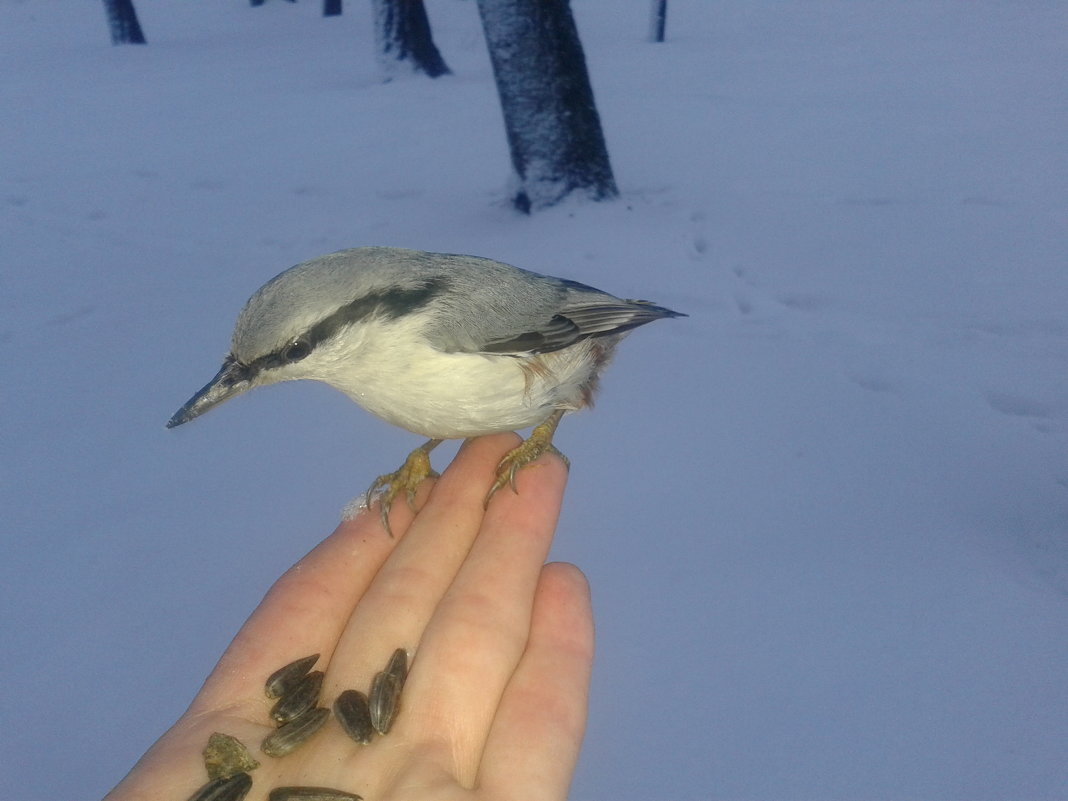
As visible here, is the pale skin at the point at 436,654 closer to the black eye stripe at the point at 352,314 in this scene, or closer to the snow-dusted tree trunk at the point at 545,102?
the black eye stripe at the point at 352,314

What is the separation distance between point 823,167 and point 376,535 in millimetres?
4884

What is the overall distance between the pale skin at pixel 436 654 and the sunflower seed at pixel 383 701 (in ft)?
0.08

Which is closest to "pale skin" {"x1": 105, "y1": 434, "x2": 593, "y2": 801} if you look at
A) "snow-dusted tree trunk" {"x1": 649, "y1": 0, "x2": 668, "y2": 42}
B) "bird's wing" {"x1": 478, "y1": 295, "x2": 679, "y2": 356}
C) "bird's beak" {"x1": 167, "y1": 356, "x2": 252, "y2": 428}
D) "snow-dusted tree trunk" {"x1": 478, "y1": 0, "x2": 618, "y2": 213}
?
"bird's wing" {"x1": 478, "y1": 295, "x2": 679, "y2": 356}

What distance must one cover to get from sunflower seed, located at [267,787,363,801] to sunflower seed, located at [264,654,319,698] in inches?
10.2

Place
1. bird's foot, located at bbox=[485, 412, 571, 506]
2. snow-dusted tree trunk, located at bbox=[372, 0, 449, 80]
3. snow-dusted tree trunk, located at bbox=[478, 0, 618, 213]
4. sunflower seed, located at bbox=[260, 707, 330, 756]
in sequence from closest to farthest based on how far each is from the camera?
sunflower seed, located at bbox=[260, 707, 330, 756] < bird's foot, located at bbox=[485, 412, 571, 506] < snow-dusted tree trunk, located at bbox=[478, 0, 618, 213] < snow-dusted tree trunk, located at bbox=[372, 0, 449, 80]

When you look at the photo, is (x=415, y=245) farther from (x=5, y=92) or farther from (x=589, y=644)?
(x=5, y=92)

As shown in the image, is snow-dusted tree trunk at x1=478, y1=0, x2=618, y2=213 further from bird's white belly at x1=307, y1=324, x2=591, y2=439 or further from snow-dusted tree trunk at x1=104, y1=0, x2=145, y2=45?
snow-dusted tree trunk at x1=104, y1=0, x2=145, y2=45

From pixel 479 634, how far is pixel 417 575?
309mm

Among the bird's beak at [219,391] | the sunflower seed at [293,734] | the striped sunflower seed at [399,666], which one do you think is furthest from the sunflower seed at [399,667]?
the bird's beak at [219,391]

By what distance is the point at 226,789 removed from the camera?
5.68 ft

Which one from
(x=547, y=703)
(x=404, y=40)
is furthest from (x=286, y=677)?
(x=404, y=40)

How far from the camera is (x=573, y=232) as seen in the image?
5.10 m

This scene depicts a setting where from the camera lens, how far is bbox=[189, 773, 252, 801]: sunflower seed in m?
1.71

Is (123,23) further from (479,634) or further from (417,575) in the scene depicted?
(479,634)
